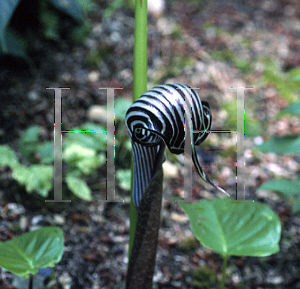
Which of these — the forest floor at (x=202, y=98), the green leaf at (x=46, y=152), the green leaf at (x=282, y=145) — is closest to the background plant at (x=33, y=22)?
the forest floor at (x=202, y=98)

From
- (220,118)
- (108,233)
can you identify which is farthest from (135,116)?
(220,118)

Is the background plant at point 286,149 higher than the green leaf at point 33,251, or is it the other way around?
the background plant at point 286,149

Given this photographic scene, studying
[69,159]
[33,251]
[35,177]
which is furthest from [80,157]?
[33,251]

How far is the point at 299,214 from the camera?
6.97 feet

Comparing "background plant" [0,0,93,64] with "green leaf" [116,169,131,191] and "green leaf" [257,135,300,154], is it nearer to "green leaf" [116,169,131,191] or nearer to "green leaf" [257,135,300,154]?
"green leaf" [116,169,131,191]

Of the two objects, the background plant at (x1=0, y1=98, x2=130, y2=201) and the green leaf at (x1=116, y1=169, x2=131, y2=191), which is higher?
the background plant at (x1=0, y1=98, x2=130, y2=201)

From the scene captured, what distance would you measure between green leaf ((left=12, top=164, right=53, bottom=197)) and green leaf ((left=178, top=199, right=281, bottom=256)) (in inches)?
26.9

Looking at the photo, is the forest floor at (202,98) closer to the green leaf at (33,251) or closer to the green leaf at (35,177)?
the green leaf at (35,177)

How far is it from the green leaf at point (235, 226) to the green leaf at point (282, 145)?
0.43m

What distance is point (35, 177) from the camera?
1615 mm

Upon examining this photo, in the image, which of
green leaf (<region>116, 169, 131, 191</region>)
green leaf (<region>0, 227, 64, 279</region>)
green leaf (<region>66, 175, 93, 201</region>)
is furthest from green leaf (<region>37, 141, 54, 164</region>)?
green leaf (<region>0, 227, 64, 279</region>)

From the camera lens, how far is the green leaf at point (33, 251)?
105 cm

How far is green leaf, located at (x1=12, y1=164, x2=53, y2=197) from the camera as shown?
1.58 meters

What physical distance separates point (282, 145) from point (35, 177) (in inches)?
46.2
